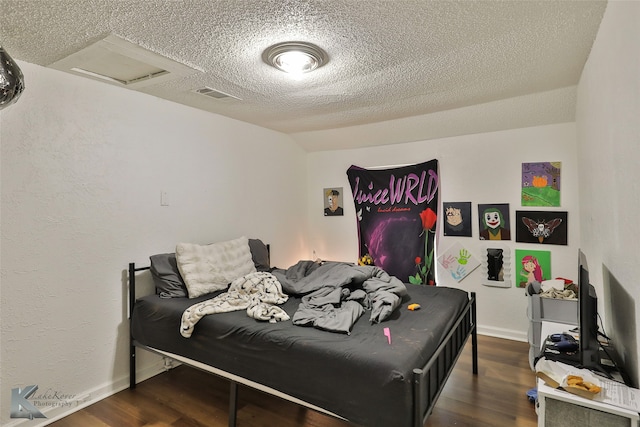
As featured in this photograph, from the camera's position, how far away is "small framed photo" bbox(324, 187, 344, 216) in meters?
4.45


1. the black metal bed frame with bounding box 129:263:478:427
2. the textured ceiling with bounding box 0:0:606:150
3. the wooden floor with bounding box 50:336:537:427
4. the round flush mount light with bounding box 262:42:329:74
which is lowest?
the wooden floor with bounding box 50:336:537:427

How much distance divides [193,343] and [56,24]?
1.89 metres

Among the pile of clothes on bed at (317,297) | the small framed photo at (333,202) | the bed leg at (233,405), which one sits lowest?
the bed leg at (233,405)

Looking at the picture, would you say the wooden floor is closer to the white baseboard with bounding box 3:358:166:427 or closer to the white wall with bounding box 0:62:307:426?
the white baseboard with bounding box 3:358:166:427

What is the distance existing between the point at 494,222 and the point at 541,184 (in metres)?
0.54

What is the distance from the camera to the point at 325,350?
1.71m

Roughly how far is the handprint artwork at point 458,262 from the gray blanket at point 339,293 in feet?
4.37

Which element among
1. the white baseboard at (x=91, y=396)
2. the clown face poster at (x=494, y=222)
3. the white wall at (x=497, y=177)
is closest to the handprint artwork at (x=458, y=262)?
the white wall at (x=497, y=177)

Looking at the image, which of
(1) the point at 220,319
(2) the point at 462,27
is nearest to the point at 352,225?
(1) the point at 220,319

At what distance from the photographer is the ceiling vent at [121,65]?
6.37ft

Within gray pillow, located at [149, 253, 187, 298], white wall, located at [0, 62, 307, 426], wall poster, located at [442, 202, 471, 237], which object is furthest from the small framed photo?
gray pillow, located at [149, 253, 187, 298]

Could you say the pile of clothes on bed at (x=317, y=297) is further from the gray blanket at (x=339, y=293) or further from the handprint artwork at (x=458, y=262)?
the handprint artwork at (x=458, y=262)

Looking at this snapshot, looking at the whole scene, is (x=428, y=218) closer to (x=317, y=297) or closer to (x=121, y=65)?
(x=317, y=297)

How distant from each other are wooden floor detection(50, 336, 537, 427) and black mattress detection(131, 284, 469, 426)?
0.38 meters
